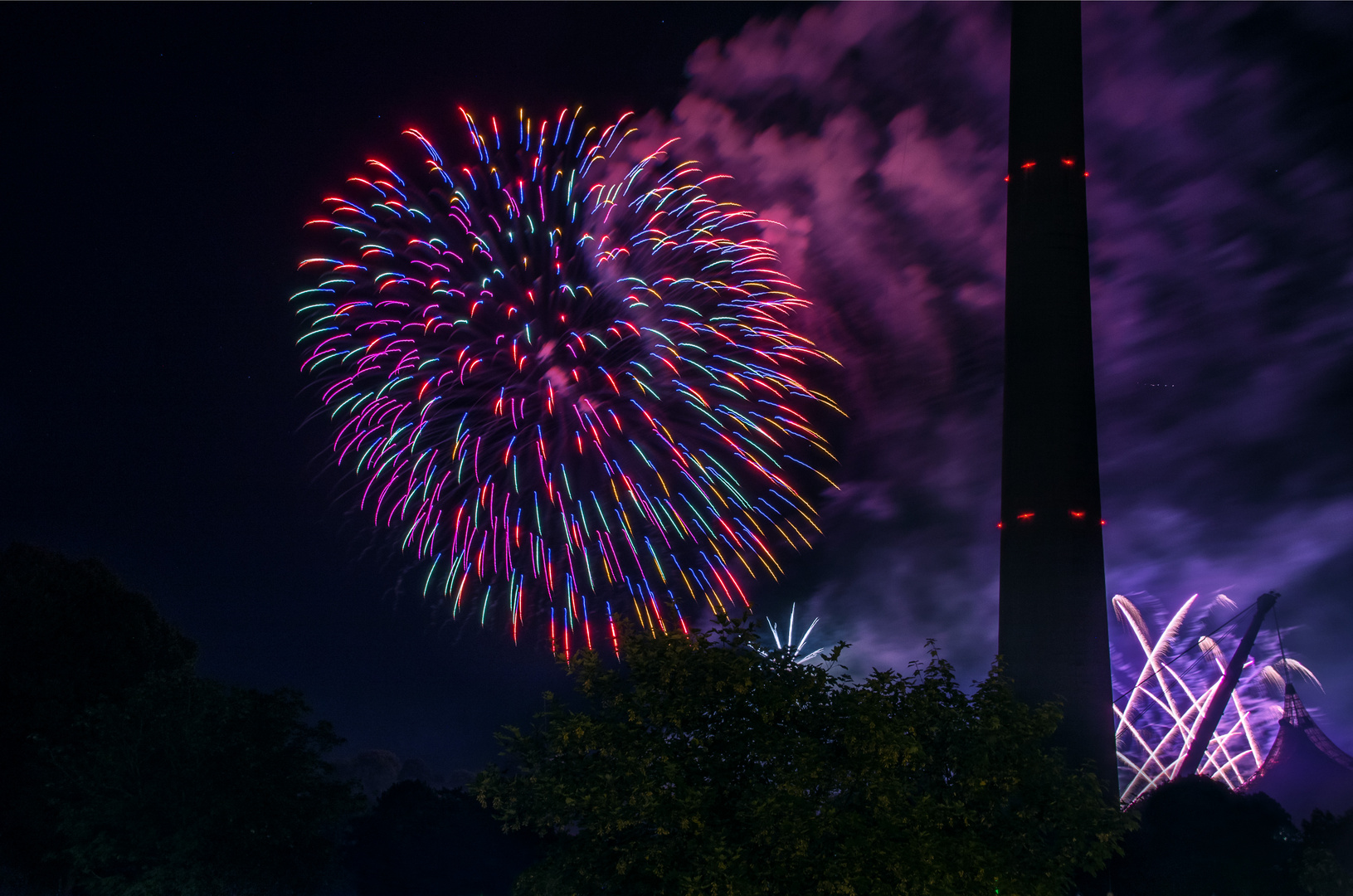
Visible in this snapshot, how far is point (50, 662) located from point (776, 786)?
4553 cm

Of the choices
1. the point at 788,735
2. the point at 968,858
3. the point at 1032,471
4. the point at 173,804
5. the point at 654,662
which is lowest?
the point at 968,858

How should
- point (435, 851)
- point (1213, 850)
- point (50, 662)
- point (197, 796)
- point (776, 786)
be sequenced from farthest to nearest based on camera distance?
point (435, 851) → point (50, 662) → point (1213, 850) → point (197, 796) → point (776, 786)

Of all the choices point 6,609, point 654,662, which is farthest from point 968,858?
point 6,609

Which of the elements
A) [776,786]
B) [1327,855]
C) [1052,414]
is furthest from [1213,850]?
[776,786]

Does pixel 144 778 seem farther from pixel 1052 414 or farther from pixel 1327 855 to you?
pixel 1327 855

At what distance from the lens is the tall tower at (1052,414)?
4853 centimetres

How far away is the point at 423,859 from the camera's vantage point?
63.3 meters

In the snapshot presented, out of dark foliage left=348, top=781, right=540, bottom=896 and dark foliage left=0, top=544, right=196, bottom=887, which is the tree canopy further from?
dark foliage left=348, top=781, right=540, bottom=896

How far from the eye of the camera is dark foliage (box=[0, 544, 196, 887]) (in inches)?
1857

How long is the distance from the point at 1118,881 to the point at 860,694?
33580 mm

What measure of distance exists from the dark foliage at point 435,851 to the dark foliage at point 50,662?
17.9m

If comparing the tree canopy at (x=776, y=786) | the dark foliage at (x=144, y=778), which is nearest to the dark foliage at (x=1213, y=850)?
the tree canopy at (x=776, y=786)

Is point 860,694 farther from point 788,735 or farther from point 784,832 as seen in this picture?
point 784,832

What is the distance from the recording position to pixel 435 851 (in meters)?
63.2
